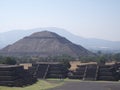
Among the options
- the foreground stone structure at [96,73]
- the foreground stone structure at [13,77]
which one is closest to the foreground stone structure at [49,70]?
the foreground stone structure at [96,73]

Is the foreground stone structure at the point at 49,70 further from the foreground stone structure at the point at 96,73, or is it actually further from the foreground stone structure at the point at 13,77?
the foreground stone structure at the point at 13,77

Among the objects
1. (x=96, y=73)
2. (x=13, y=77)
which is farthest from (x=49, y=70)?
(x=13, y=77)

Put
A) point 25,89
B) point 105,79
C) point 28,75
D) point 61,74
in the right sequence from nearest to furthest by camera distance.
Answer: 1. point 25,89
2. point 28,75
3. point 105,79
4. point 61,74

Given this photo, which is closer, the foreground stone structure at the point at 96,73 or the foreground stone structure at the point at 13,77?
the foreground stone structure at the point at 13,77

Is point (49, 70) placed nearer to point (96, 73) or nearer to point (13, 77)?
point (96, 73)

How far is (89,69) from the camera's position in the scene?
333 ft

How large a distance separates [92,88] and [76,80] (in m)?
21.0

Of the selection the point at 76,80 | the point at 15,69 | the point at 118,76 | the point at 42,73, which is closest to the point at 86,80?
the point at 76,80

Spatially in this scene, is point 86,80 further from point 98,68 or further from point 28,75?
point 28,75

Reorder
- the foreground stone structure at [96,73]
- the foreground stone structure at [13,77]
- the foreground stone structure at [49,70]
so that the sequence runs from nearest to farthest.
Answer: the foreground stone structure at [13,77], the foreground stone structure at [96,73], the foreground stone structure at [49,70]

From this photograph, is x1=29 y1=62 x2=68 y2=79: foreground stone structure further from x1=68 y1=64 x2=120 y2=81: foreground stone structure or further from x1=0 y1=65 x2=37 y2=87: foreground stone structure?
x1=0 y1=65 x2=37 y2=87: foreground stone structure

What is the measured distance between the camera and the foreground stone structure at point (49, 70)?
106356 mm

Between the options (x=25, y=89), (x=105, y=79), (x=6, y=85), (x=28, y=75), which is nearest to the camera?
(x=25, y=89)

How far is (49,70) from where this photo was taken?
108m
